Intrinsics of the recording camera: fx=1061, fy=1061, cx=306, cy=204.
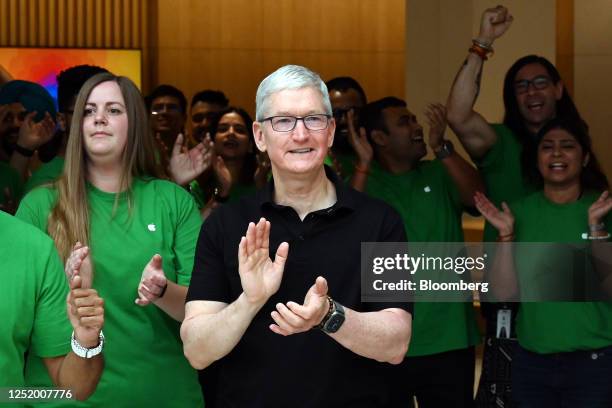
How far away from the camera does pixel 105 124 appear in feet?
9.20

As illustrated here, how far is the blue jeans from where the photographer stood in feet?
11.0

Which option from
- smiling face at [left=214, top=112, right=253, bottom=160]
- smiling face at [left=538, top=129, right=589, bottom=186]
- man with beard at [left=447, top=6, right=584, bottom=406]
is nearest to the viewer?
smiling face at [left=538, top=129, right=589, bottom=186]

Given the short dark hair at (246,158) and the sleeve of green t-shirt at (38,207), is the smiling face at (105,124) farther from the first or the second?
the short dark hair at (246,158)

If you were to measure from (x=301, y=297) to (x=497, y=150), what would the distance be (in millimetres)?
2040

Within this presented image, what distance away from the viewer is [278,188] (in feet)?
7.20

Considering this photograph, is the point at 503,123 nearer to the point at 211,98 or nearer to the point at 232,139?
the point at 232,139

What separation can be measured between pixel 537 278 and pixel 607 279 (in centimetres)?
23

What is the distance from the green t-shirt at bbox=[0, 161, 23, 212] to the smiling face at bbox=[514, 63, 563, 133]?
6.44ft

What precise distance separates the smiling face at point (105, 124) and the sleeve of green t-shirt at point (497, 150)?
64.0 inches

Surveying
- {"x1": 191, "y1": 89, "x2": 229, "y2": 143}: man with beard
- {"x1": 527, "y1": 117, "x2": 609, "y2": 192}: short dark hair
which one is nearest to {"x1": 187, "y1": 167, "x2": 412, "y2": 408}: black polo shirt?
{"x1": 527, "y1": 117, "x2": 609, "y2": 192}: short dark hair

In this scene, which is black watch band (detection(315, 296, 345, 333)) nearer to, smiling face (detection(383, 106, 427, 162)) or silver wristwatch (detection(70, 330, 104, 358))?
silver wristwatch (detection(70, 330, 104, 358))

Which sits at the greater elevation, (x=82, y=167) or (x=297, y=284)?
(x=82, y=167)

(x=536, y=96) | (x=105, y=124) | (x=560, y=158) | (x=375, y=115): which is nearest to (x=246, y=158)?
(x=375, y=115)

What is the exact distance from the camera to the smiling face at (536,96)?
3.97 meters
